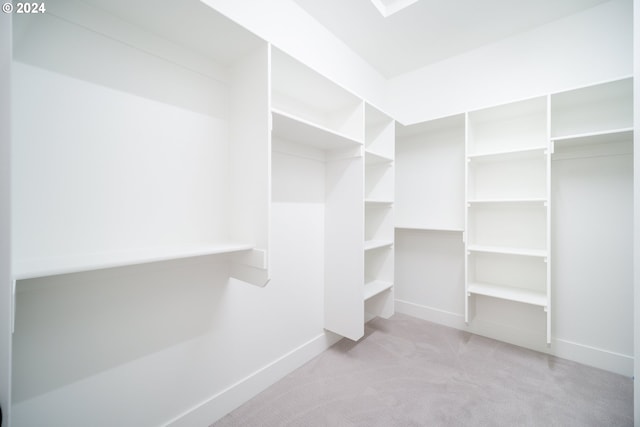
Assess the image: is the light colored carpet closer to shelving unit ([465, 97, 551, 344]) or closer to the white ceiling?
shelving unit ([465, 97, 551, 344])

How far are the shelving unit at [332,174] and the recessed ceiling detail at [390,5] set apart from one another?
90 cm

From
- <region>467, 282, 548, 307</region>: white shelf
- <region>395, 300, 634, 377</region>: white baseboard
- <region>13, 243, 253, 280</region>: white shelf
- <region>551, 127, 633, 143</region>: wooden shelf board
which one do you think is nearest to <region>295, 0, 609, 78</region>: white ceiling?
<region>551, 127, 633, 143</region>: wooden shelf board

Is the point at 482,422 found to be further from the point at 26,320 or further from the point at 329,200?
the point at 26,320

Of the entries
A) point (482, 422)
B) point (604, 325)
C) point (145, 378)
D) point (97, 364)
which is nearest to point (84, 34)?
point (97, 364)

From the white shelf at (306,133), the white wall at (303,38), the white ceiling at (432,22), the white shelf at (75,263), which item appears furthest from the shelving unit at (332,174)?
the white shelf at (75,263)

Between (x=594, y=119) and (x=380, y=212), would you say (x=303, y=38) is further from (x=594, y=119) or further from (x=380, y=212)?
(x=594, y=119)

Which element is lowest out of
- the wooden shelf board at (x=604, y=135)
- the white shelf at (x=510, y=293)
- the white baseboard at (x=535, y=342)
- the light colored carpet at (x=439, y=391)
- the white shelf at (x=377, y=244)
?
the light colored carpet at (x=439, y=391)

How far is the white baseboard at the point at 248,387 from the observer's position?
1430 mm

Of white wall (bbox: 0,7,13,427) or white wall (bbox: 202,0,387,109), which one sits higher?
white wall (bbox: 202,0,387,109)

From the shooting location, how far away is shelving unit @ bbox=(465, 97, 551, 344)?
7.45 feet

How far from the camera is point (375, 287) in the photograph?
242cm

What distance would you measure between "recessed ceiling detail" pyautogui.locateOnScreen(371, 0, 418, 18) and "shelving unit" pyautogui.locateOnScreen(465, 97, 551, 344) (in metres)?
1.11

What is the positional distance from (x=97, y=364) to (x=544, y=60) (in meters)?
3.86

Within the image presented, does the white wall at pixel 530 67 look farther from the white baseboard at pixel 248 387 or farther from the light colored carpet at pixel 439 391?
the white baseboard at pixel 248 387
